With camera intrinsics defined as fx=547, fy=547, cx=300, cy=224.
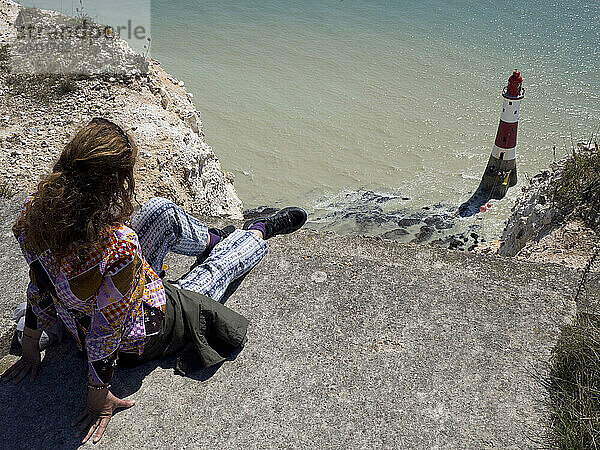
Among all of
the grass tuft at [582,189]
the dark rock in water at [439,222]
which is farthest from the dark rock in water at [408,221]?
the grass tuft at [582,189]

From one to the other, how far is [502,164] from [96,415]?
8.12 metres

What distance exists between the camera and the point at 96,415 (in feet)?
8.86

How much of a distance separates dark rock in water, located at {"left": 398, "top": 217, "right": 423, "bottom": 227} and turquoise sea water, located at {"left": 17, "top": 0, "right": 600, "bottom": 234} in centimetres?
36

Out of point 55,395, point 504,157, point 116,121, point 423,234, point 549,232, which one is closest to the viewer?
point 55,395

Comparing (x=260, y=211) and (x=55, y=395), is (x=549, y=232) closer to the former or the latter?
(x=55, y=395)

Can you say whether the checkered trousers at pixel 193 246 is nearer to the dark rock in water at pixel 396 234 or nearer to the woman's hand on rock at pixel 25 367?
the woman's hand on rock at pixel 25 367

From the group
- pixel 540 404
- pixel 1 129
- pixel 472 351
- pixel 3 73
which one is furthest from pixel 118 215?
pixel 3 73

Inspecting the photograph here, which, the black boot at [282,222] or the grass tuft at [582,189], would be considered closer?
the black boot at [282,222]

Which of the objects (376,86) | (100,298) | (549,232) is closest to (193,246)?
(100,298)

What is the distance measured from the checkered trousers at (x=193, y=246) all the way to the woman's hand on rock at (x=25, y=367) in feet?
2.50

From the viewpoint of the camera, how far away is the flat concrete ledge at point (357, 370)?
2762 mm

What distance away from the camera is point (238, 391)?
2959 mm

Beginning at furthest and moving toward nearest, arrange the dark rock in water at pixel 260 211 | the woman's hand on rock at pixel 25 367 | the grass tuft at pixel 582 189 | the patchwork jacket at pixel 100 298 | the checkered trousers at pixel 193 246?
the dark rock in water at pixel 260 211
the grass tuft at pixel 582 189
the checkered trousers at pixel 193 246
the woman's hand on rock at pixel 25 367
the patchwork jacket at pixel 100 298

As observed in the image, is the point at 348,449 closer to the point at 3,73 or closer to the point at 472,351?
the point at 472,351
